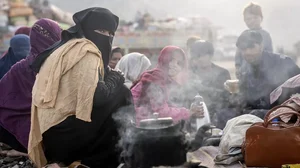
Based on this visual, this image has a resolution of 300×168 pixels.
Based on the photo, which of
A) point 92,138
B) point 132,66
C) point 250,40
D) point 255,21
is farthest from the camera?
point 255,21

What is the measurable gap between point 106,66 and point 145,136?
1117 mm

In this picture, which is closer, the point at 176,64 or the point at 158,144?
the point at 158,144

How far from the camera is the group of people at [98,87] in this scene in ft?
12.0

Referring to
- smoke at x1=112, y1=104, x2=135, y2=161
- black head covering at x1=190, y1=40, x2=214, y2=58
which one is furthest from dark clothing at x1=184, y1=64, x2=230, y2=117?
smoke at x1=112, y1=104, x2=135, y2=161

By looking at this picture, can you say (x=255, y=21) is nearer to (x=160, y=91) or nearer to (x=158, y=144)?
(x=160, y=91)

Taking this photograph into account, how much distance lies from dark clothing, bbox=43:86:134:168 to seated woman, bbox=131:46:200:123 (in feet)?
1.63

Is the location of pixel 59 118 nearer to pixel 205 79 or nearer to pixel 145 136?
pixel 145 136

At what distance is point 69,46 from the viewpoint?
3684mm

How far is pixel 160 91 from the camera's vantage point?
470 cm

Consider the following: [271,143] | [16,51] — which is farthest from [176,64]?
[16,51]

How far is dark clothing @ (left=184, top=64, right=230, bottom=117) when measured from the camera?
536 cm

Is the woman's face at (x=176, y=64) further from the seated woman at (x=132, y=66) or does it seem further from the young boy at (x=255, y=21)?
the young boy at (x=255, y=21)

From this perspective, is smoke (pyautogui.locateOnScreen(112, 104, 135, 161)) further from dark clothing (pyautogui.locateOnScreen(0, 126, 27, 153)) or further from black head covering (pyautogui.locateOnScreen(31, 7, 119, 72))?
dark clothing (pyautogui.locateOnScreen(0, 126, 27, 153))

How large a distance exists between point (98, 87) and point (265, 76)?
7.39 feet
